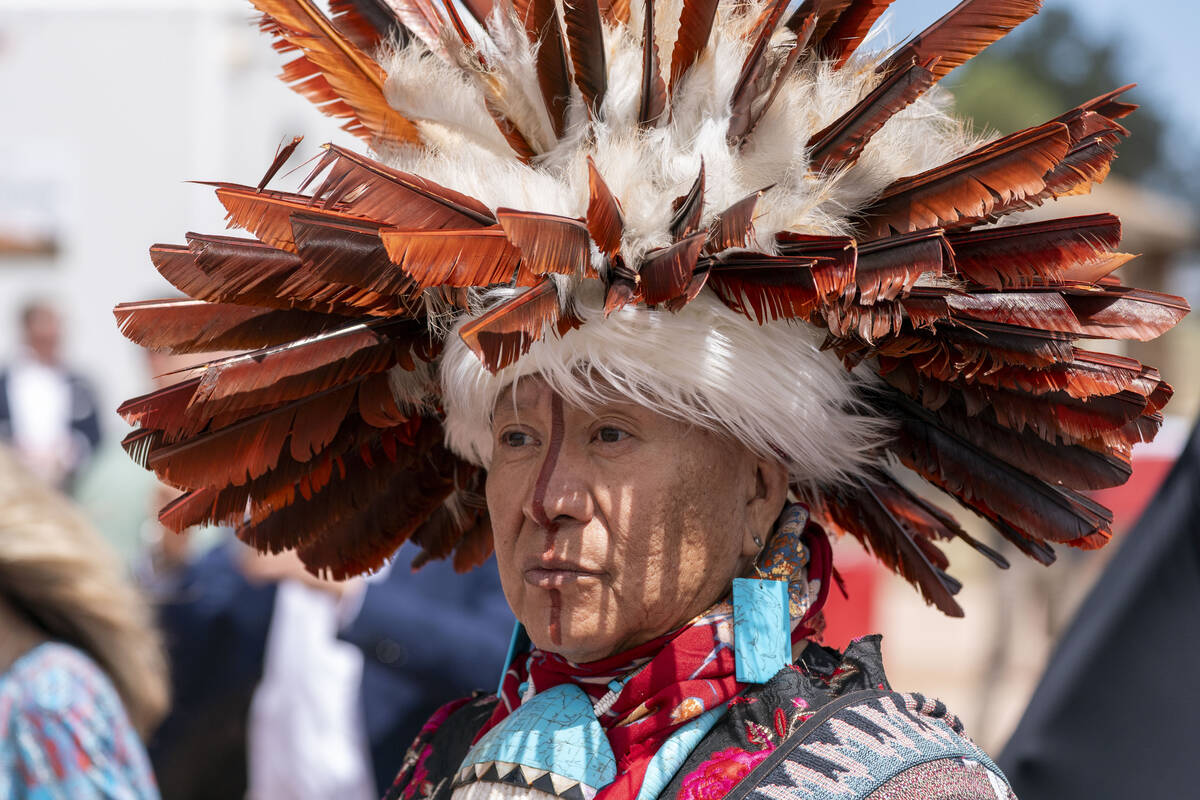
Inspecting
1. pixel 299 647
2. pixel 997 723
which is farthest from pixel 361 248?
pixel 997 723

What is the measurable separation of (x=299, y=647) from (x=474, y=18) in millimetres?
2345

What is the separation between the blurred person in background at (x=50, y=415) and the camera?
20.8 feet

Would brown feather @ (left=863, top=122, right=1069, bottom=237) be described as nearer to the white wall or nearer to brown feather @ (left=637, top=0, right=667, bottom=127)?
brown feather @ (left=637, top=0, right=667, bottom=127)

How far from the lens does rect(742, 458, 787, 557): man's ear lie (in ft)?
5.90

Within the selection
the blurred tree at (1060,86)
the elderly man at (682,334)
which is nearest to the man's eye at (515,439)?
the elderly man at (682,334)

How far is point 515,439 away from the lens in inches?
71.1

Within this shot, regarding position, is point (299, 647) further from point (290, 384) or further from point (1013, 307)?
point (1013, 307)

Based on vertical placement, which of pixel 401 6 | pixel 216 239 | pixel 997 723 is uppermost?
pixel 401 6

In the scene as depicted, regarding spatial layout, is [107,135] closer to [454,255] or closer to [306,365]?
[306,365]

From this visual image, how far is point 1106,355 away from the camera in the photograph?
1.62 meters

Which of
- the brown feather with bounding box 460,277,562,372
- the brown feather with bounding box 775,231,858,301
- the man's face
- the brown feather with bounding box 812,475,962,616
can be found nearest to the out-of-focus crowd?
the brown feather with bounding box 812,475,962,616

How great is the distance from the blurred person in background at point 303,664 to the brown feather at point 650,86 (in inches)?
77.0

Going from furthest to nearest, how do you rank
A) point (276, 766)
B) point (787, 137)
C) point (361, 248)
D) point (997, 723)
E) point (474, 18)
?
point (997, 723), point (276, 766), point (474, 18), point (787, 137), point (361, 248)

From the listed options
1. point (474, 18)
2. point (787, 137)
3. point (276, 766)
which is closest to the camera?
point (787, 137)
